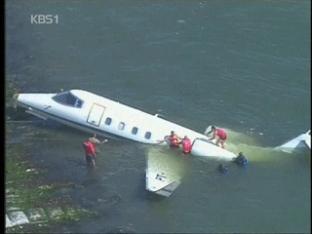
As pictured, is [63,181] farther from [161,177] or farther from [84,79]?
[84,79]

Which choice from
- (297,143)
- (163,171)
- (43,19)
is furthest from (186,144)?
(43,19)

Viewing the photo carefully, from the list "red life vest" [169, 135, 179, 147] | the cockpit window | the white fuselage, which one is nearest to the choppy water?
the white fuselage

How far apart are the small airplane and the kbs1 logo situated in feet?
49.6

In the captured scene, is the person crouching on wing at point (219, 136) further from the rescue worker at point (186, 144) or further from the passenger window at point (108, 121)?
the passenger window at point (108, 121)

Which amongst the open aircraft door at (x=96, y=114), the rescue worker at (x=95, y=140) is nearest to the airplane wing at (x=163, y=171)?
the rescue worker at (x=95, y=140)

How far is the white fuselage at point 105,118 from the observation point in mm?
48375

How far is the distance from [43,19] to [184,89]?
16.2 m

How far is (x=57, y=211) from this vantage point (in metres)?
41.6

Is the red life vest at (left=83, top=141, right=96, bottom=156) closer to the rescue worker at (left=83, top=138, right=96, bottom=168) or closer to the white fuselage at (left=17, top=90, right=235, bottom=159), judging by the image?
the rescue worker at (left=83, top=138, right=96, bottom=168)

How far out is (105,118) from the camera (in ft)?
161

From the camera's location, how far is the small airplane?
4753 cm

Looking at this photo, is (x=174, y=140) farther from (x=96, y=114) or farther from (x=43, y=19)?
(x=43, y=19)

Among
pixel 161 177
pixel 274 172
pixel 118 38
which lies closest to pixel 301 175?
pixel 274 172

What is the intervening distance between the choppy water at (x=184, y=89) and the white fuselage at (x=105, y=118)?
0.79 meters
